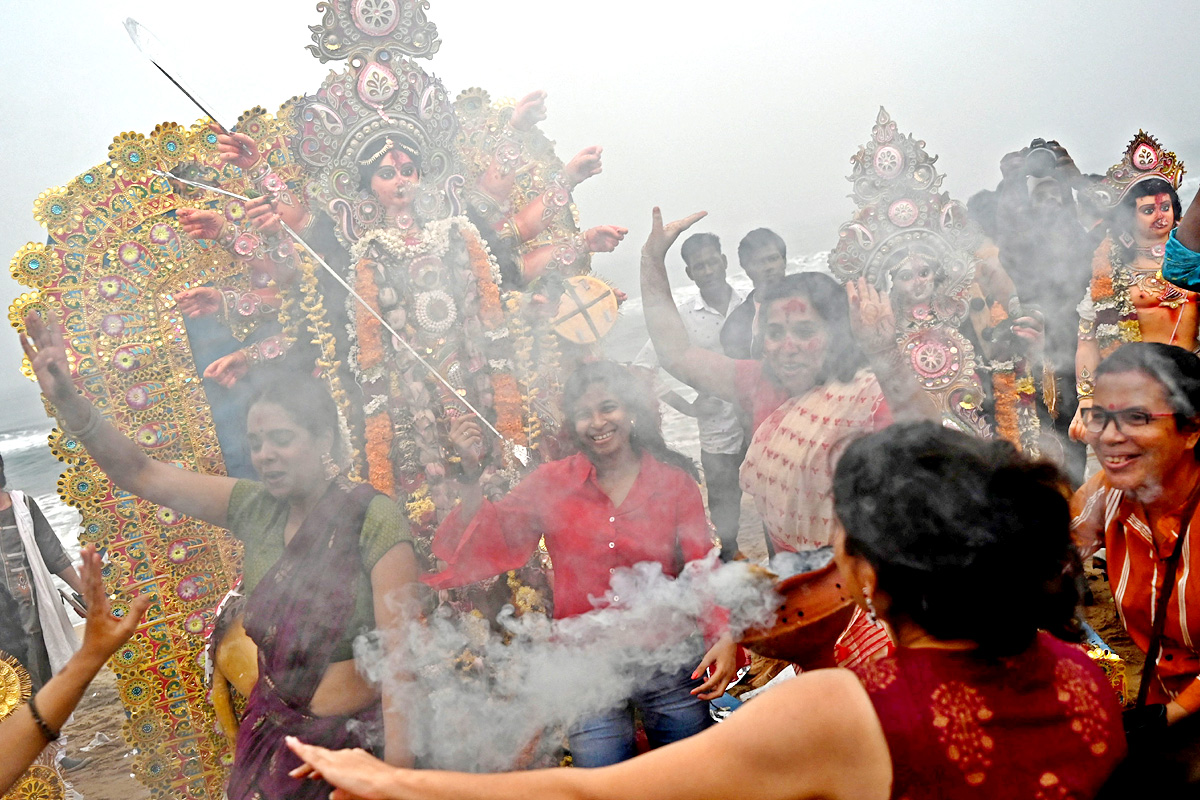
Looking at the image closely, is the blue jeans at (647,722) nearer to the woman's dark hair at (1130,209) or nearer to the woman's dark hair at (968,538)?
the woman's dark hair at (968,538)

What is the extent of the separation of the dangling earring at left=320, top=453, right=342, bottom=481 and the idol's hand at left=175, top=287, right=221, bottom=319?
751 mm

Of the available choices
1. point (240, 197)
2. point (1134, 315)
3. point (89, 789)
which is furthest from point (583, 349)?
point (89, 789)

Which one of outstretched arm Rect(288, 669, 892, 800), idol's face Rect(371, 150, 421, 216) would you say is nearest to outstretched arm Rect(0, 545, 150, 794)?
outstretched arm Rect(288, 669, 892, 800)

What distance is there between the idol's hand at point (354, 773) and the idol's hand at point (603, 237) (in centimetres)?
223

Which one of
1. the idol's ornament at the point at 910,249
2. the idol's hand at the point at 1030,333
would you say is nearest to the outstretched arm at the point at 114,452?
the idol's ornament at the point at 910,249

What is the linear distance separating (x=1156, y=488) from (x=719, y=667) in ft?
4.66

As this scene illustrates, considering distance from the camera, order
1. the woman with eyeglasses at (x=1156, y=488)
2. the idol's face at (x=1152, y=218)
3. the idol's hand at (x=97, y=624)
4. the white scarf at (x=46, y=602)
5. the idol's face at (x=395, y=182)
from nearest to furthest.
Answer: the idol's hand at (x=97, y=624), the woman with eyeglasses at (x=1156, y=488), the idol's face at (x=395, y=182), the white scarf at (x=46, y=602), the idol's face at (x=1152, y=218)

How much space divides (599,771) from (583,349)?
2121 millimetres

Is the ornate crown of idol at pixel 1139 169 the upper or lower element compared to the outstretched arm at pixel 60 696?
upper

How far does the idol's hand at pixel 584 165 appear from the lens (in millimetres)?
3289

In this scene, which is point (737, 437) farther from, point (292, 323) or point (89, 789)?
point (89, 789)

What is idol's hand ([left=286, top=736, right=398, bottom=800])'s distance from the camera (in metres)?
1.50

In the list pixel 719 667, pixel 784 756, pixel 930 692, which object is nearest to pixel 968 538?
pixel 930 692

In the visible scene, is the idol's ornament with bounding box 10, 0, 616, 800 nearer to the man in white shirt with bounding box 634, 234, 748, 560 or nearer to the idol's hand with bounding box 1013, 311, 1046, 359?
the man in white shirt with bounding box 634, 234, 748, 560
